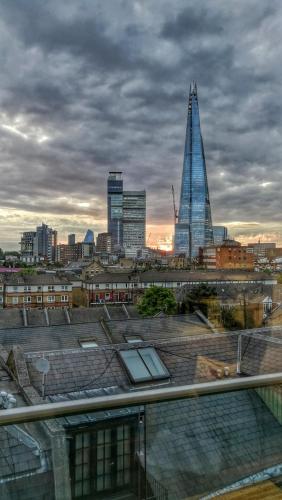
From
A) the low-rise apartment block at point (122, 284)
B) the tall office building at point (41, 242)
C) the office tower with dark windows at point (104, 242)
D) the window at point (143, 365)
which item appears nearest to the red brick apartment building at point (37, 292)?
the low-rise apartment block at point (122, 284)

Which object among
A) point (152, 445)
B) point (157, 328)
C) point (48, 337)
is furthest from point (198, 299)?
point (152, 445)

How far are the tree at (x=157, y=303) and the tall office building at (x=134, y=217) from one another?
83843 millimetres

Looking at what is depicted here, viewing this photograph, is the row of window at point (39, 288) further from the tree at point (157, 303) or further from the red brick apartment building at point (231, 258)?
the red brick apartment building at point (231, 258)

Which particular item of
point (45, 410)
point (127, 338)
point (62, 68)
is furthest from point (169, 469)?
point (62, 68)

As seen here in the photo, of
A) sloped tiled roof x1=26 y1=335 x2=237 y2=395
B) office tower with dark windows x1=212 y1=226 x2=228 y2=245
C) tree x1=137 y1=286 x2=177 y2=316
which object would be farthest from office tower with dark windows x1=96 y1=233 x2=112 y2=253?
sloped tiled roof x1=26 y1=335 x2=237 y2=395

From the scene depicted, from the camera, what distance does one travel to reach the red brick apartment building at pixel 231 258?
80.9 ft

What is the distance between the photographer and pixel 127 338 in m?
8.66

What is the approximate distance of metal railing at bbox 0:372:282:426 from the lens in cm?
95

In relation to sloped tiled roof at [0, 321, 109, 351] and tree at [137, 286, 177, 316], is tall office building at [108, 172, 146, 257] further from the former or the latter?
sloped tiled roof at [0, 321, 109, 351]

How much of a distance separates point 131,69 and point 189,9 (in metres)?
4.44

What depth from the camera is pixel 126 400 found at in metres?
1.05

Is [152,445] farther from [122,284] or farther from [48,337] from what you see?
[122,284]

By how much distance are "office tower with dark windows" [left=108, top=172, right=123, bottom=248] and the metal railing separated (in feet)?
326

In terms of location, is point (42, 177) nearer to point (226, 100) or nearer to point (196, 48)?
point (226, 100)
